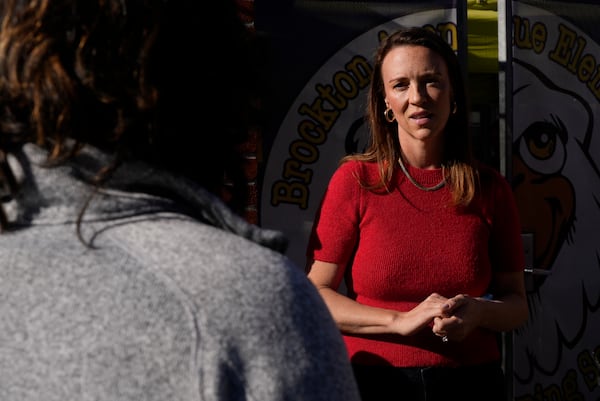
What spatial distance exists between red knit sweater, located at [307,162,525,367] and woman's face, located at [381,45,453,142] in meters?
0.16

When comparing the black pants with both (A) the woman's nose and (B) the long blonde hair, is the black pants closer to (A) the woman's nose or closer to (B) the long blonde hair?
(B) the long blonde hair

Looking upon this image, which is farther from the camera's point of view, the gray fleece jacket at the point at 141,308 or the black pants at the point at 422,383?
the black pants at the point at 422,383

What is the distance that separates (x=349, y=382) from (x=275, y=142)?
2402 mm

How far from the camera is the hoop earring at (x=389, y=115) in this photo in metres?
2.53

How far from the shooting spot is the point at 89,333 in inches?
31.4

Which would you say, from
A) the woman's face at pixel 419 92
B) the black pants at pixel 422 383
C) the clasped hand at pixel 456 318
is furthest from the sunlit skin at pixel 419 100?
the black pants at pixel 422 383

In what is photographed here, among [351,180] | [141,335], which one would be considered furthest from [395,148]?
[141,335]

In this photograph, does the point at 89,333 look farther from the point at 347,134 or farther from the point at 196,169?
the point at 347,134

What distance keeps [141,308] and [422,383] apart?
1.51m

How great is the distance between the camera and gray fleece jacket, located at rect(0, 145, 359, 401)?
0.79 m

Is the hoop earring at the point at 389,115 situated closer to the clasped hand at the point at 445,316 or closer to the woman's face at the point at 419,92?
the woman's face at the point at 419,92

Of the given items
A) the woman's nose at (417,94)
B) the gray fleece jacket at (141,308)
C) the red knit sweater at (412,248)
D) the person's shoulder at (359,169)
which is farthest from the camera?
the woman's nose at (417,94)

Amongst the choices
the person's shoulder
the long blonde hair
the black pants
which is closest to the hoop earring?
the long blonde hair

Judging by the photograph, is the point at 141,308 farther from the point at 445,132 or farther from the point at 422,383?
the point at 445,132
